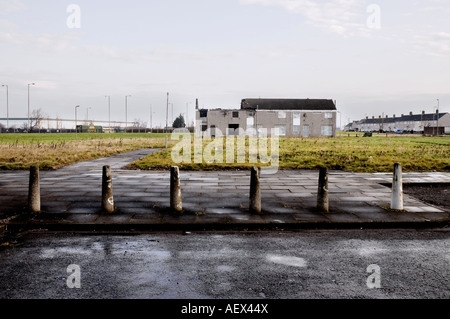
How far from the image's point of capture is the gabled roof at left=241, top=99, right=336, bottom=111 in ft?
221

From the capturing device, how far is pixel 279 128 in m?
66.2

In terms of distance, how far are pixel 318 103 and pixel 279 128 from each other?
9306mm

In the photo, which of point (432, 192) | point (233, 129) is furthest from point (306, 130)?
point (432, 192)

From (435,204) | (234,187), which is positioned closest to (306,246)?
(435,204)

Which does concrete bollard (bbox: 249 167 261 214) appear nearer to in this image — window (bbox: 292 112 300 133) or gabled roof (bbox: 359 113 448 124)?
window (bbox: 292 112 300 133)

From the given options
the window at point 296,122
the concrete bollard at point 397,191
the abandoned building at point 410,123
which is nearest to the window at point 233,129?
the window at point 296,122

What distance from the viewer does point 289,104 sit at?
68.8 m

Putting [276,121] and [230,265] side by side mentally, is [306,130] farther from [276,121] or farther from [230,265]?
[230,265]

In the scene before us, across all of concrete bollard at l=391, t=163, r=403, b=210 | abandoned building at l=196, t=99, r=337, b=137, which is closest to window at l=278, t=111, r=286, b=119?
abandoned building at l=196, t=99, r=337, b=137

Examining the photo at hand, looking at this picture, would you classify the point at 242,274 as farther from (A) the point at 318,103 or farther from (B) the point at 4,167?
(A) the point at 318,103

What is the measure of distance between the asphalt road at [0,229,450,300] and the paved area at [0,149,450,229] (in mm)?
436

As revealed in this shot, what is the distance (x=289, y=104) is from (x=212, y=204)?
62.6 meters

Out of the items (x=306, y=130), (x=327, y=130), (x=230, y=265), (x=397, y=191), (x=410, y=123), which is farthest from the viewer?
(x=410, y=123)

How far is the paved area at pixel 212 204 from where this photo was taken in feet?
21.9
